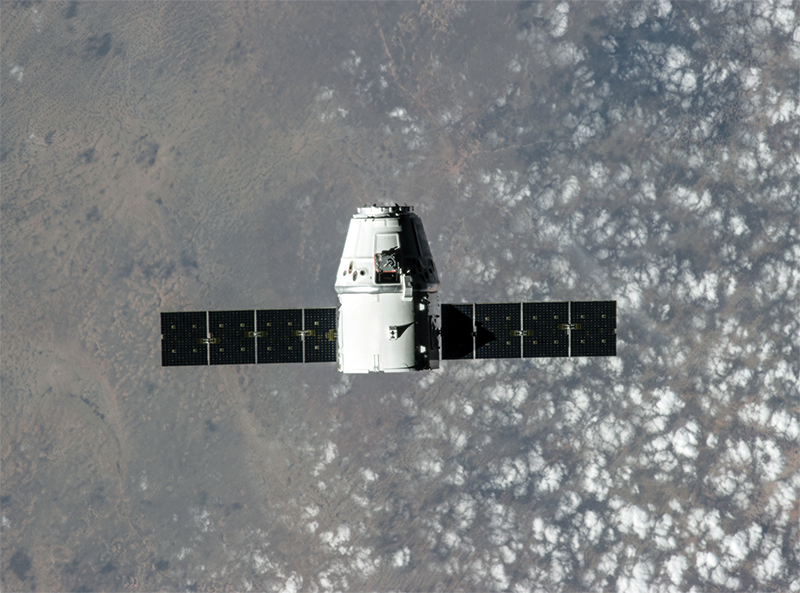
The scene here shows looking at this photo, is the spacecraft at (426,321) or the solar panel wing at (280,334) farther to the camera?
the solar panel wing at (280,334)

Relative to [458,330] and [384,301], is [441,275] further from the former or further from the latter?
[384,301]

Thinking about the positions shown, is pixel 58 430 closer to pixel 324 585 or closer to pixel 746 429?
pixel 324 585

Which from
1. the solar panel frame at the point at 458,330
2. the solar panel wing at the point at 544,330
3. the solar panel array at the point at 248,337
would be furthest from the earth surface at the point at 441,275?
the solar panel array at the point at 248,337

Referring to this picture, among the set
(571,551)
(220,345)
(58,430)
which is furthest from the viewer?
(58,430)

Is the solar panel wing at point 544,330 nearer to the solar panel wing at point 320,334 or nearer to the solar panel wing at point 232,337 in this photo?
the solar panel wing at point 320,334

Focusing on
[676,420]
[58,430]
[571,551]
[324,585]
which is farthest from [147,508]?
[676,420]

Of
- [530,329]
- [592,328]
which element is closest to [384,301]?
[530,329]
